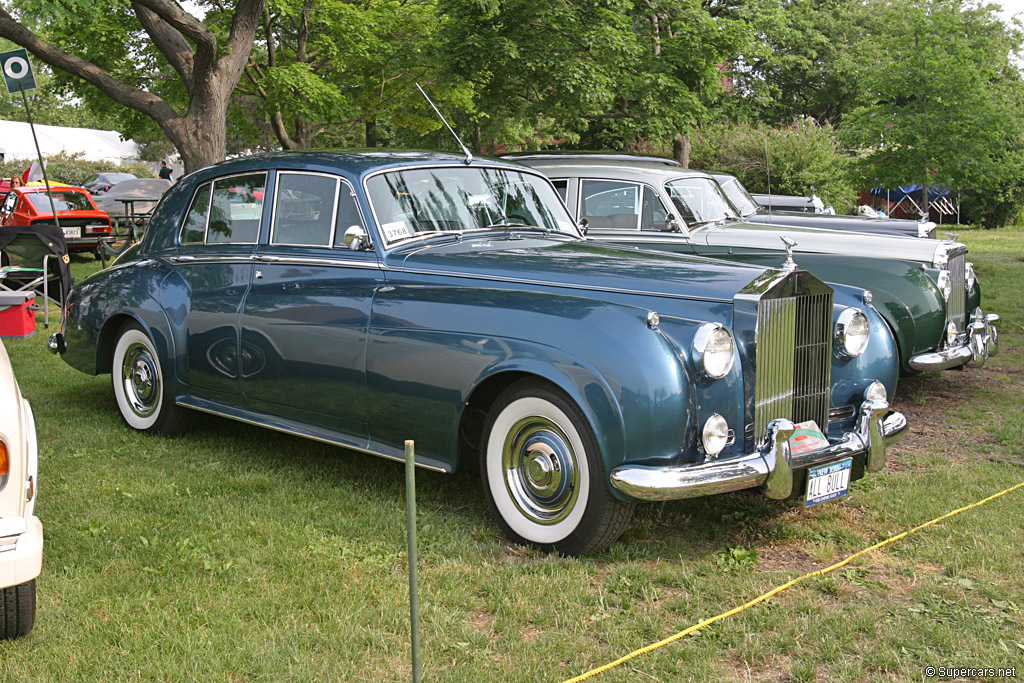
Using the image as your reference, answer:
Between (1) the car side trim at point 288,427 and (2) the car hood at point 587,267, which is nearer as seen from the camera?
(2) the car hood at point 587,267

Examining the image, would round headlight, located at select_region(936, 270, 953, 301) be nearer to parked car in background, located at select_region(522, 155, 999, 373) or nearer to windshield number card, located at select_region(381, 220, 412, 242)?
parked car in background, located at select_region(522, 155, 999, 373)

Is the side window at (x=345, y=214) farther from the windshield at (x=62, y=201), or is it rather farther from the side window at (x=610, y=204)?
the windshield at (x=62, y=201)

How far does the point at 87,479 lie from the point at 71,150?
52212mm

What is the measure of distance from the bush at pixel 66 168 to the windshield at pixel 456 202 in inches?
1199

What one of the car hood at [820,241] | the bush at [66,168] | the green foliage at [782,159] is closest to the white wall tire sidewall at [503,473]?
the car hood at [820,241]

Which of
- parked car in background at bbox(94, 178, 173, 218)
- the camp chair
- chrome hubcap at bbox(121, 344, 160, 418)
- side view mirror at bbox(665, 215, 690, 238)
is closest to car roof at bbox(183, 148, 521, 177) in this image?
chrome hubcap at bbox(121, 344, 160, 418)

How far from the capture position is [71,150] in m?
51.2

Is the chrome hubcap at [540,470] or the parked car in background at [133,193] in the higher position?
the parked car in background at [133,193]

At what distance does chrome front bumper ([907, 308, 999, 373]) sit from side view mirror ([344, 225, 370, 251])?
434cm

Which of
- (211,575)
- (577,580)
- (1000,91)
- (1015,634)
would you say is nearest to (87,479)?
(211,575)

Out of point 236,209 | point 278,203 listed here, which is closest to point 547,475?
point 278,203

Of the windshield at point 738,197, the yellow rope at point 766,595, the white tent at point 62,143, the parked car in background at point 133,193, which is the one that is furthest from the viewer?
the white tent at point 62,143

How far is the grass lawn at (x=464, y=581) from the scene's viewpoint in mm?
3213

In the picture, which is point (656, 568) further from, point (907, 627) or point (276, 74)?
point (276, 74)
